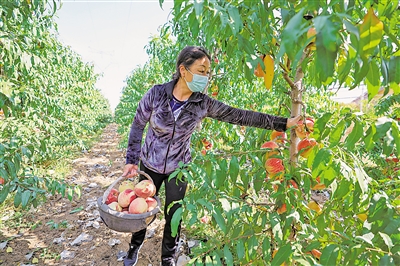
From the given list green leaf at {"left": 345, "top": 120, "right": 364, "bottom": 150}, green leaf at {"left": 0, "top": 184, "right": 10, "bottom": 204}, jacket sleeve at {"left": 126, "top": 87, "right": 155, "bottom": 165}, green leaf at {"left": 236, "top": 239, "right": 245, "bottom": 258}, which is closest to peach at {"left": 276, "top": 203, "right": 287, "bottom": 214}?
green leaf at {"left": 236, "top": 239, "right": 245, "bottom": 258}

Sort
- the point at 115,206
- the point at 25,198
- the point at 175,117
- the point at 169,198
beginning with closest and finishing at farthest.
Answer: the point at 25,198, the point at 115,206, the point at 175,117, the point at 169,198

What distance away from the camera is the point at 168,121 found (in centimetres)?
180

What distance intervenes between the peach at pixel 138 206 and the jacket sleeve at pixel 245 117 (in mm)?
739

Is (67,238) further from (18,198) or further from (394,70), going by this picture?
(394,70)

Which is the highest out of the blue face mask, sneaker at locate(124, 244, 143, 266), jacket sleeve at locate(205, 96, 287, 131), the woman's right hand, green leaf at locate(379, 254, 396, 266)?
the blue face mask

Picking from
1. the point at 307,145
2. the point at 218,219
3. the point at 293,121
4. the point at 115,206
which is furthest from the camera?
the point at 115,206

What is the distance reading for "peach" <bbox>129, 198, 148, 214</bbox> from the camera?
1614mm

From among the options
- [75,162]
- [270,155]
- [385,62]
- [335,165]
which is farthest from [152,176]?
[75,162]

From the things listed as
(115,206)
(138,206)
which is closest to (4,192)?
(115,206)

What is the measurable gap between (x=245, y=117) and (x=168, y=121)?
21.1 inches

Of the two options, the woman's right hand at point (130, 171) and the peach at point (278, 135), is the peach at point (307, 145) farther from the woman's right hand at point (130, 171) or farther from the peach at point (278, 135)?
the woman's right hand at point (130, 171)

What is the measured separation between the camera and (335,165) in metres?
0.82

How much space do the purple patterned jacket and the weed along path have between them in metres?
0.52

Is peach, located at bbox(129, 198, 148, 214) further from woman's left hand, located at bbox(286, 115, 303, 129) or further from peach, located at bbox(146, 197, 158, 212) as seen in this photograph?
woman's left hand, located at bbox(286, 115, 303, 129)
